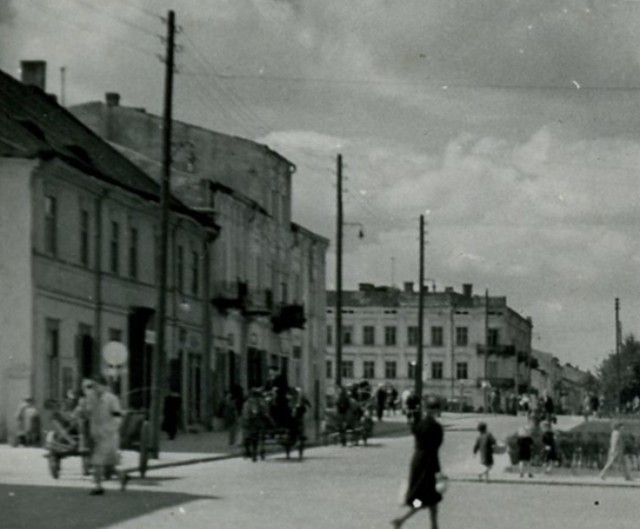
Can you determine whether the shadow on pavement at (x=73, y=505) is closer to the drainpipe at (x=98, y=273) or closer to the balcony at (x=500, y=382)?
the drainpipe at (x=98, y=273)

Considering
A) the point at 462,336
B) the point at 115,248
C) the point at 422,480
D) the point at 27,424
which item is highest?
the point at 462,336

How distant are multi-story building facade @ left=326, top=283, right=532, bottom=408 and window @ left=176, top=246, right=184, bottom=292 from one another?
77.5m

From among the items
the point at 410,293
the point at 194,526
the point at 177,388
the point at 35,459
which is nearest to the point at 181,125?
the point at 177,388

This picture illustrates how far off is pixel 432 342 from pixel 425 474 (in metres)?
116

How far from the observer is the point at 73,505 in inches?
789

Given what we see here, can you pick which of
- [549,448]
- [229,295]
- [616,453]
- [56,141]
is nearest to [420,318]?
[229,295]

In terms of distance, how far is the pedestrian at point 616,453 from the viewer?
28094 mm

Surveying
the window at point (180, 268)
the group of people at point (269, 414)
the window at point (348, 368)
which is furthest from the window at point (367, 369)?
the group of people at point (269, 414)

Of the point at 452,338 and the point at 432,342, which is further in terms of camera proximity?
the point at 432,342

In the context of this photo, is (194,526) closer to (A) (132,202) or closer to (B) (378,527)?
(B) (378,527)

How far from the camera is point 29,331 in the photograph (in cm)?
3634

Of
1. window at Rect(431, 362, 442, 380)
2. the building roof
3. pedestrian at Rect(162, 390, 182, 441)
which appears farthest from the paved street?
window at Rect(431, 362, 442, 380)

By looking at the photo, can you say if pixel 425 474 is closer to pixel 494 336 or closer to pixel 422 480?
pixel 422 480

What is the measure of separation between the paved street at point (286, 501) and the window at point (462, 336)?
101m
